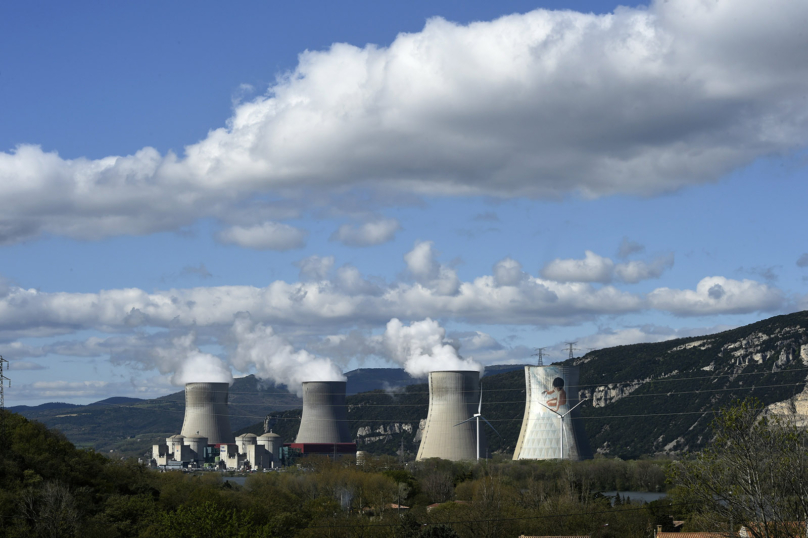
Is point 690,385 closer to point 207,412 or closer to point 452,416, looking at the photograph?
point 452,416

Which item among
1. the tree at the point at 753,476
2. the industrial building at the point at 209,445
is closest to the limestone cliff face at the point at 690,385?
the industrial building at the point at 209,445

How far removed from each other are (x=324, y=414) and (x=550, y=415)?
3177cm

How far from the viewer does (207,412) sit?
113250 mm

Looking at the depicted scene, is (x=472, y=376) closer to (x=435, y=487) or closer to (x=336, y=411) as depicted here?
(x=435, y=487)

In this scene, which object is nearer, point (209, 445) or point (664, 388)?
point (209, 445)

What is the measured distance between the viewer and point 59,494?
116 ft

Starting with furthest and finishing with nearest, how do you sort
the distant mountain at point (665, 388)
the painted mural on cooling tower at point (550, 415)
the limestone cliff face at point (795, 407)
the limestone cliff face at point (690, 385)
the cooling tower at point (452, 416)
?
the distant mountain at point (665, 388) → the limestone cliff face at point (690, 385) → the limestone cliff face at point (795, 407) → the painted mural on cooling tower at point (550, 415) → the cooling tower at point (452, 416)

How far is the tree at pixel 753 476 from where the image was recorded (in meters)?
17.7

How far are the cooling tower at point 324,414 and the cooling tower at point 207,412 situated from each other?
35.8ft

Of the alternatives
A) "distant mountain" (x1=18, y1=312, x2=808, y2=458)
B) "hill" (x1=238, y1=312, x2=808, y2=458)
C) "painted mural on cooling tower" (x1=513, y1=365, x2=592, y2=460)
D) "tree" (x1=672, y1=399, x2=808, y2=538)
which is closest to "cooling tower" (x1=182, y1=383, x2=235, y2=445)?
"painted mural on cooling tower" (x1=513, y1=365, x2=592, y2=460)

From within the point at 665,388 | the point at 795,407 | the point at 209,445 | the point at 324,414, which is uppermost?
the point at 665,388

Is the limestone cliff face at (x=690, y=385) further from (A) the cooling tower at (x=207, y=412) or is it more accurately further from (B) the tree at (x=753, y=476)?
(B) the tree at (x=753, y=476)

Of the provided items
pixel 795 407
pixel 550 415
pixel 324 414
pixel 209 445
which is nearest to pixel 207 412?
pixel 209 445

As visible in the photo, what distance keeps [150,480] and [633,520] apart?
23971 millimetres
